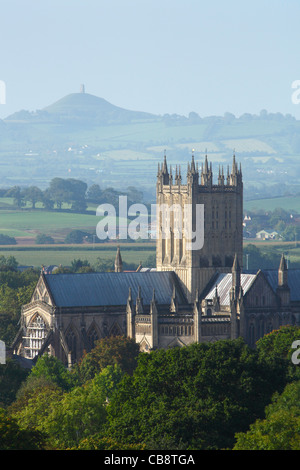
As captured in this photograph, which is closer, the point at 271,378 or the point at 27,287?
the point at 271,378

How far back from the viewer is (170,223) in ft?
459

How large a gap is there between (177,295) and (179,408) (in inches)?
1964

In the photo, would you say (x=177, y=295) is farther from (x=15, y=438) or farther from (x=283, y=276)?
(x=15, y=438)

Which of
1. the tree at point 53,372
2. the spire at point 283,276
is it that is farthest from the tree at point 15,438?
the spire at point 283,276

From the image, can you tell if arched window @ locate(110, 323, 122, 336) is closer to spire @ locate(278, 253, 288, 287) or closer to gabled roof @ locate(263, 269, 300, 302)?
→ gabled roof @ locate(263, 269, 300, 302)

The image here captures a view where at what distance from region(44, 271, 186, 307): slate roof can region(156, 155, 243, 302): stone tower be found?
2075 millimetres

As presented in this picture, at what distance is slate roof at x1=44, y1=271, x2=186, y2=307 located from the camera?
131 meters

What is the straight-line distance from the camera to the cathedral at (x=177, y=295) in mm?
124438

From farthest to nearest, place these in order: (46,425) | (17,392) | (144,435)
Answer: (17,392) < (46,425) < (144,435)

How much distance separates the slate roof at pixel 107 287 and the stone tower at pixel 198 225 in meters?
2.08

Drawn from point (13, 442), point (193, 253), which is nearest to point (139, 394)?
point (13, 442)

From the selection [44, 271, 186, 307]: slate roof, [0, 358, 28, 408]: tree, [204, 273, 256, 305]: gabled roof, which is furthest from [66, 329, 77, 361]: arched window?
[0, 358, 28, 408]: tree

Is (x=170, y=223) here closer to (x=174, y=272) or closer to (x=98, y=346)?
(x=174, y=272)
